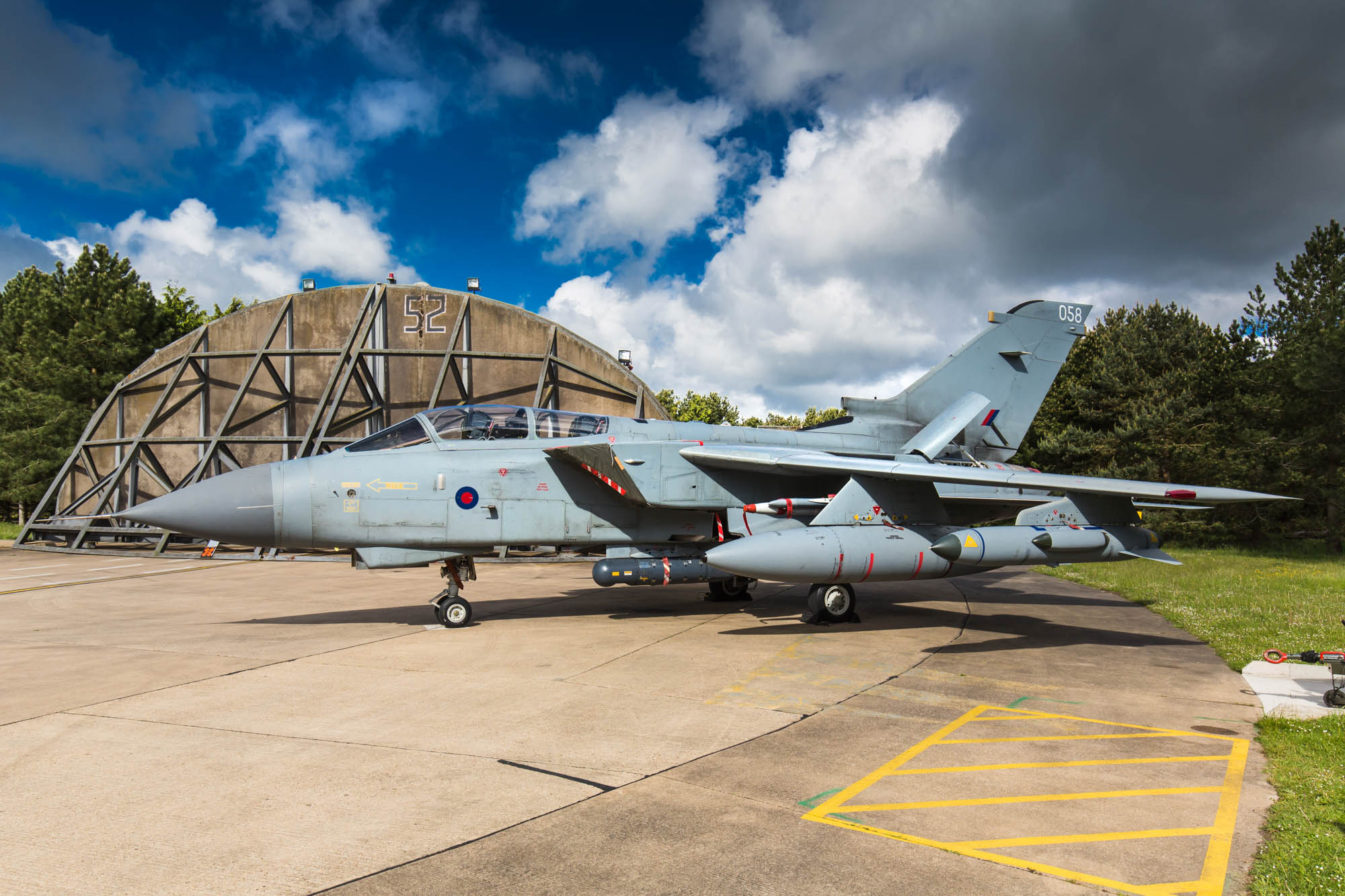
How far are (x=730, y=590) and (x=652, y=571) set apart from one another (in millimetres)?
2890

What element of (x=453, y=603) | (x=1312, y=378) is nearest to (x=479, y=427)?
(x=453, y=603)

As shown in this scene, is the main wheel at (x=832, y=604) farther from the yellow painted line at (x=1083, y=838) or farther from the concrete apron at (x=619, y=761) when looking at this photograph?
the yellow painted line at (x=1083, y=838)

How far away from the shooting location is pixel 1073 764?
5027mm

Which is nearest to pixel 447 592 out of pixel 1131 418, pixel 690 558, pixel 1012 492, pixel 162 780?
pixel 690 558

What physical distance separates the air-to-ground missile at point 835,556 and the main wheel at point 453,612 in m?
3.63

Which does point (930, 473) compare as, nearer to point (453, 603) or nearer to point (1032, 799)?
point (1032, 799)

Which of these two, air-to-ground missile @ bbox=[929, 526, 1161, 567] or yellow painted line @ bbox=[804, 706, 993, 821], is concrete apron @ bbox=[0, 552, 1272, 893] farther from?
air-to-ground missile @ bbox=[929, 526, 1161, 567]

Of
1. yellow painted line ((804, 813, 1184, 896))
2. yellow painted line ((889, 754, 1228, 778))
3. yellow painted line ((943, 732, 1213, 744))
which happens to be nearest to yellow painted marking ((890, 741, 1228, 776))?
yellow painted line ((889, 754, 1228, 778))

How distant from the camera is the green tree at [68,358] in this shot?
27.6 meters

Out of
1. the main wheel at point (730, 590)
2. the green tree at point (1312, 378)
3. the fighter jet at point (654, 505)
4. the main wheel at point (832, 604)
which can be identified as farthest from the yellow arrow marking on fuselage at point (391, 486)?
the green tree at point (1312, 378)

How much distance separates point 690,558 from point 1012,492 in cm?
559

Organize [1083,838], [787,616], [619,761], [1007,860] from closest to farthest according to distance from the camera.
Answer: [1007,860], [1083,838], [619,761], [787,616]

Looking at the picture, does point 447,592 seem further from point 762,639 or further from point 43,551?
point 43,551

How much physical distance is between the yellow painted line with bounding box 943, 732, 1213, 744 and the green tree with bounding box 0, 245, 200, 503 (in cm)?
3371
